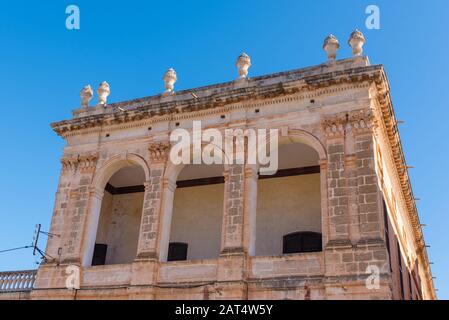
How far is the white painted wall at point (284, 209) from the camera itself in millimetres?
18281

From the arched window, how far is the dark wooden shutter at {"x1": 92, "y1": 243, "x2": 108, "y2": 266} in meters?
7.14

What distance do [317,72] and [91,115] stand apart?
325 inches

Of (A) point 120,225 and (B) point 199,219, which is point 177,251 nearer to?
(B) point 199,219

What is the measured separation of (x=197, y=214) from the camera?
66.0 ft

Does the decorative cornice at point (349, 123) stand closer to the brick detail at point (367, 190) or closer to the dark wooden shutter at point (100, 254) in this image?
the brick detail at point (367, 190)

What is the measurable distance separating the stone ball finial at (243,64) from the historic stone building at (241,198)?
0.04 m

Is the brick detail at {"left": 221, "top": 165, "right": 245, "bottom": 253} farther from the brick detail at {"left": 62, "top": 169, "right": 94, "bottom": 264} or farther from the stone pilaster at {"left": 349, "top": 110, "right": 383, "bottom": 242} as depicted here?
the brick detail at {"left": 62, "top": 169, "right": 94, "bottom": 264}

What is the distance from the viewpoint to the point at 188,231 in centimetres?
1994

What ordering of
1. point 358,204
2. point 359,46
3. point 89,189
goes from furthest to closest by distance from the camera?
point 89,189 → point 359,46 → point 358,204

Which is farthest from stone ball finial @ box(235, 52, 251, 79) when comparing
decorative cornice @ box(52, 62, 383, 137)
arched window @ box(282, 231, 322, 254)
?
arched window @ box(282, 231, 322, 254)

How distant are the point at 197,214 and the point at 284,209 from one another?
11.3 ft
